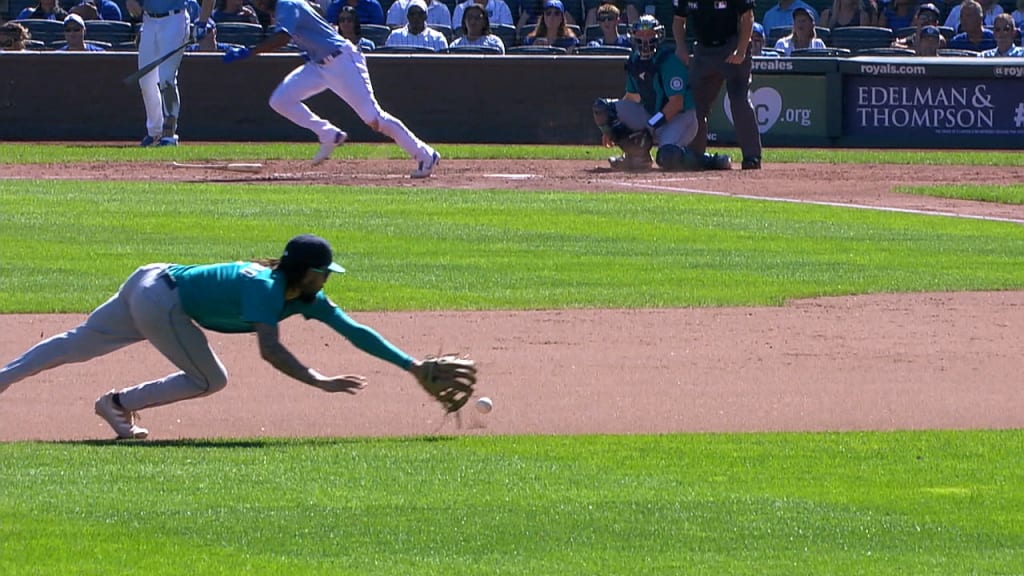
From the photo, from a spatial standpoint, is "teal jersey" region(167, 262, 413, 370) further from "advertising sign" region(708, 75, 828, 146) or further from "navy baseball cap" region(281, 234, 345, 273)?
"advertising sign" region(708, 75, 828, 146)

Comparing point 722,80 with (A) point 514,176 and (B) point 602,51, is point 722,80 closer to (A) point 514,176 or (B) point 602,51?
(A) point 514,176

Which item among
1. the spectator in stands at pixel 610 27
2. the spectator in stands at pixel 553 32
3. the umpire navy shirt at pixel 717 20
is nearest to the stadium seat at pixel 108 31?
the spectator in stands at pixel 553 32

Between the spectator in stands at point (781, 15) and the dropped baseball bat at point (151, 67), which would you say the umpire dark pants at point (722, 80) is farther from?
the spectator in stands at point (781, 15)

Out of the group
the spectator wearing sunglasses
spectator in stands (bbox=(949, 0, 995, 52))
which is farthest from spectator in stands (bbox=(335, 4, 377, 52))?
spectator in stands (bbox=(949, 0, 995, 52))

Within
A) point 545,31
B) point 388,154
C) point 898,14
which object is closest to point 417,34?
point 545,31

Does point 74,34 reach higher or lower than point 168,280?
lower

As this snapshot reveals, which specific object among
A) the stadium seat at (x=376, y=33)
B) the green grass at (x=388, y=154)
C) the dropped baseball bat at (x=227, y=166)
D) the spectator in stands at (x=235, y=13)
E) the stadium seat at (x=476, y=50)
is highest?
the spectator in stands at (x=235, y=13)
